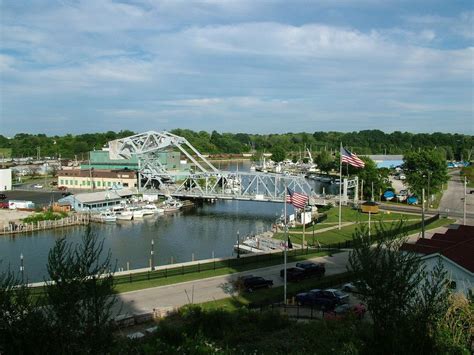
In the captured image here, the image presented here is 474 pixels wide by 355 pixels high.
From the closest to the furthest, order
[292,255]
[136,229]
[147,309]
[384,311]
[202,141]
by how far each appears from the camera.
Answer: [384,311]
[147,309]
[292,255]
[136,229]
[202,141]

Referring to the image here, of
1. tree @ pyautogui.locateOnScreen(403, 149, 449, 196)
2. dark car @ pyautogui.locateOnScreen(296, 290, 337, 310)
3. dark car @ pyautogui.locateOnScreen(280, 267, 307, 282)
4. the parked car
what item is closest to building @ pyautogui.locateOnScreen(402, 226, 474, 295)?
the parked car

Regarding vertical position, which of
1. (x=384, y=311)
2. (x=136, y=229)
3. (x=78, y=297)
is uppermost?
(x=78, y=297)

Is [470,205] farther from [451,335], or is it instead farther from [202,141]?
[202,141]

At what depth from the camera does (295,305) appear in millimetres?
22531

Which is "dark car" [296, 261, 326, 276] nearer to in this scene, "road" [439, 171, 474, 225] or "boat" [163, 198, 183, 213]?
"road" [439, 171, 474, 225]

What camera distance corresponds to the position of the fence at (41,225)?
162 feet

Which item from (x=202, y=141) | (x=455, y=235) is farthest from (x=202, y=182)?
(x=202, y=141)

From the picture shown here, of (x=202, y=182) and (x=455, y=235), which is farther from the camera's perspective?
(x=202, y=182)

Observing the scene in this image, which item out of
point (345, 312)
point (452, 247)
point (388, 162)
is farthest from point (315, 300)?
point (388, 162)

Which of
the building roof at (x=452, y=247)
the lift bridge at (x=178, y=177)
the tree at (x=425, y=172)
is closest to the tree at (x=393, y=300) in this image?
the building roof at (x=452, y=247)

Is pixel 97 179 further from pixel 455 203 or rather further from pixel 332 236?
pixel 455 203

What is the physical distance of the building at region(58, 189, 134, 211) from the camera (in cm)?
5944

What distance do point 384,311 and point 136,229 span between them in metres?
42.0

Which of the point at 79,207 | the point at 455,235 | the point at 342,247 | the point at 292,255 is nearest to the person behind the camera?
the point at 455,235
